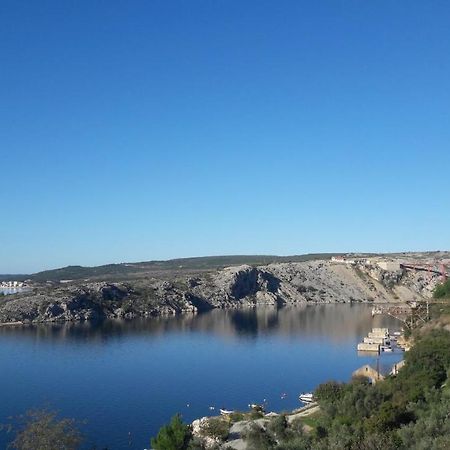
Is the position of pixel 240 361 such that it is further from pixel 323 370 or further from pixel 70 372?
pixel 70 372

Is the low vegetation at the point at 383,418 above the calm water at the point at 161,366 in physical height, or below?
above

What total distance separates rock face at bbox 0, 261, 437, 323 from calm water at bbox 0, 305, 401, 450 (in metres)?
7.34

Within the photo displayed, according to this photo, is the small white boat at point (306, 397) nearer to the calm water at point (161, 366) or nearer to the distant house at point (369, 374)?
the calm water at point (161, 366)

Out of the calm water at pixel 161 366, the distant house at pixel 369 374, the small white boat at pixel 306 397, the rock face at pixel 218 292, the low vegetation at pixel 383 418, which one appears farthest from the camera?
the rock face at pixel 218 292

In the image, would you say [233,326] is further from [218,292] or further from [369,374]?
[369,374]

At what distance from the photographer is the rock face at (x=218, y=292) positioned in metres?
87.3

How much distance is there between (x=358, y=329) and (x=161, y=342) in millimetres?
25896

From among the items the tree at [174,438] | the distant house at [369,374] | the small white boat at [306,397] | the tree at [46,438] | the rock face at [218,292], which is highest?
the rock face at [218,292]

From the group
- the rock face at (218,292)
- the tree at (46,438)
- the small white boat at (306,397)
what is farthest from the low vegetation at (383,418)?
the rock face at (218,292)

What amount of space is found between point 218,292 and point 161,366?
190ft

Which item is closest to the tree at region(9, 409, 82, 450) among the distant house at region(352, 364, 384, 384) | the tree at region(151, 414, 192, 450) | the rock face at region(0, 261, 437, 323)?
the tree at region(151, 414, 192, 450)

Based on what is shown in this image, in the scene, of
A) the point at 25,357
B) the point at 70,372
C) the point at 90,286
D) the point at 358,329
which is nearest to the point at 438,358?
the point at 70,372

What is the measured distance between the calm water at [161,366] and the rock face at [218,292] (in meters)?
7.34

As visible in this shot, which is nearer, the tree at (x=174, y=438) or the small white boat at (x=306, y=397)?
the tree at (x=174, y=438)
